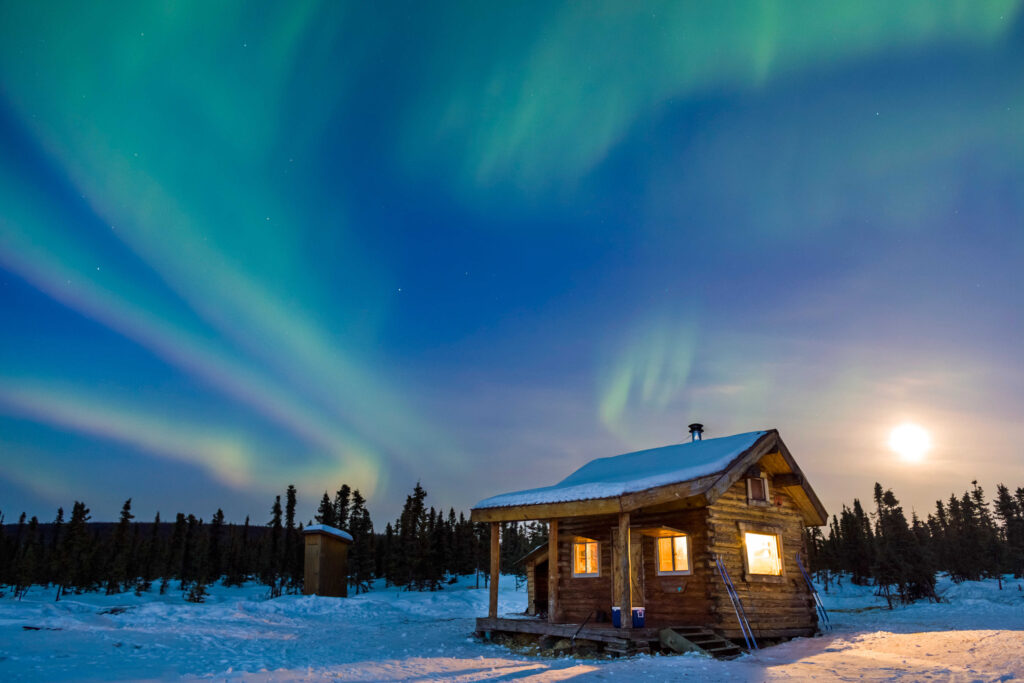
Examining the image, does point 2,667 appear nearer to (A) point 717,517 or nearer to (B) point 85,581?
(A) point 717,517

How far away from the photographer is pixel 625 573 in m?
16.7

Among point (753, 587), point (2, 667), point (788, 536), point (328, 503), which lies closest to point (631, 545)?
point (753, 587)

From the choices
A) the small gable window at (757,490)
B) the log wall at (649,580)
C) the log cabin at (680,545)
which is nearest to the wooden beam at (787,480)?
the log cabin at (680,545)

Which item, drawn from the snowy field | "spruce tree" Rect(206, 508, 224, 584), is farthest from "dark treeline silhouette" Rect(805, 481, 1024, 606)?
"spruce tree" Rect(206, 508, 224, 584)

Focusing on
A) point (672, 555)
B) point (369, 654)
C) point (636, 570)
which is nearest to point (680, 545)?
point (672, 555)

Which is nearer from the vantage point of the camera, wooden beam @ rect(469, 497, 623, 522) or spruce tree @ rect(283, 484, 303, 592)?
wooden beam @ rect(469, 497, 623, 522)

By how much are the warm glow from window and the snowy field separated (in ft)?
7.43

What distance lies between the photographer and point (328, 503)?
6494 centimetres

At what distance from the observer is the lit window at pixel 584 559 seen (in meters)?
21.4

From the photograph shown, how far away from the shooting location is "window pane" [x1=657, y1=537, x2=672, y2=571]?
19.9m

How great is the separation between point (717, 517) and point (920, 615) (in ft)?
76.6

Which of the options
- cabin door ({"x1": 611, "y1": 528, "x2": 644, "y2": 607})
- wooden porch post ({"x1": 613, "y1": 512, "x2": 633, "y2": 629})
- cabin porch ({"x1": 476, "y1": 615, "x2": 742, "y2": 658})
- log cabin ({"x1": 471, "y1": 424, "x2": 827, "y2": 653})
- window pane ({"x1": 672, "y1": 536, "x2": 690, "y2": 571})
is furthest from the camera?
window pane ({"x1": 672, "y1": 536, "x2": 690, "y2": 571})

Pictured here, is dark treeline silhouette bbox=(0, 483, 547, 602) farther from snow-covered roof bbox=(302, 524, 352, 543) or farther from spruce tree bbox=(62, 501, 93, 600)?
snow-covered roof bbox=(302, 524, 352, 543)

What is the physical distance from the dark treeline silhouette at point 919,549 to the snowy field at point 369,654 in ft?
55.2
